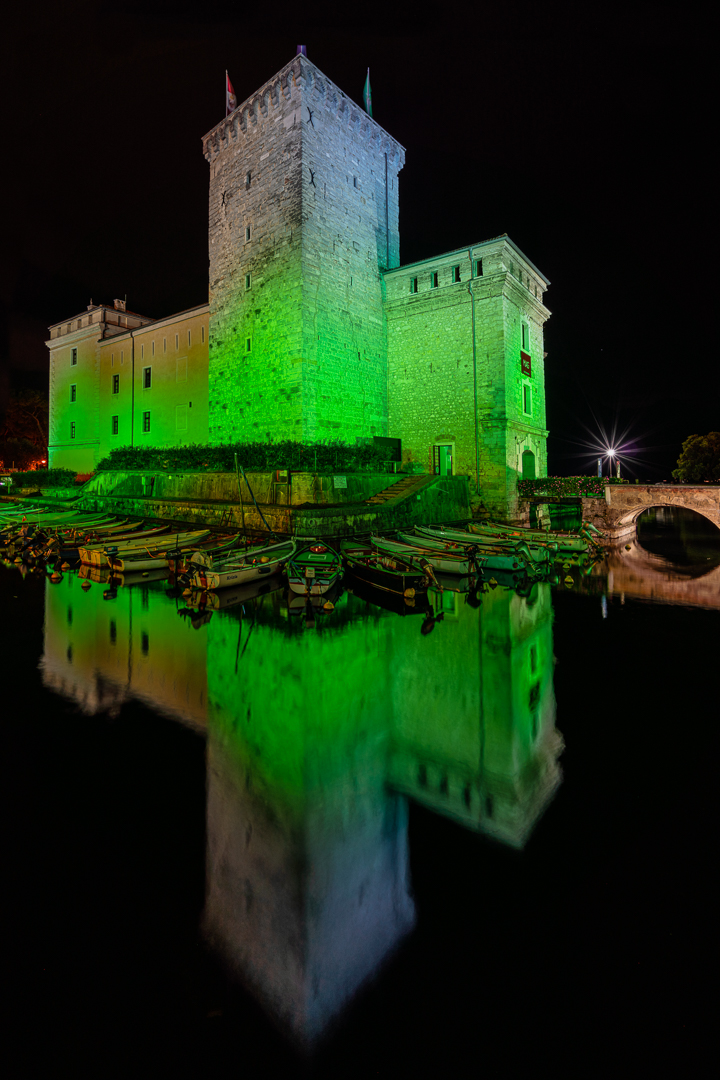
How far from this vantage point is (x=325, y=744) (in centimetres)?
486

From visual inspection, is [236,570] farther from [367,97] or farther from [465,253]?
[367,97]

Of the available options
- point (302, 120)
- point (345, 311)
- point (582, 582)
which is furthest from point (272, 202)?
point (582, 582)

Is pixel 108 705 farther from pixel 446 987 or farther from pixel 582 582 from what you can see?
pixel 582 582

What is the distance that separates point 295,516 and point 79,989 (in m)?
13.1

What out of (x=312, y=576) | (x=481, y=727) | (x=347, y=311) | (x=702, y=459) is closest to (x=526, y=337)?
(x=347, y=311)

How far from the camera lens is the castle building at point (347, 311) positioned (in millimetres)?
19172

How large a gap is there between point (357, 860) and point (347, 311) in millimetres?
21105

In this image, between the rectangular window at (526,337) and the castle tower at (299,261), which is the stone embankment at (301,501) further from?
Result: the rectangular window at (526,337)

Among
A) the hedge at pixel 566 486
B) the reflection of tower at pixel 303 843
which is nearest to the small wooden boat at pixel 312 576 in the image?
the reflection of tower at pixel 303 843

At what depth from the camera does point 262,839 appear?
3.54 meters

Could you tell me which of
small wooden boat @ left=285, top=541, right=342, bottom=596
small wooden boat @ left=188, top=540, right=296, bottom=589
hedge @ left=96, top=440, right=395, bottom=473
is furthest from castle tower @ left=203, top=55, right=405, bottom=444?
small wooden boat @ left=285, top=541, right=342, bottom=596

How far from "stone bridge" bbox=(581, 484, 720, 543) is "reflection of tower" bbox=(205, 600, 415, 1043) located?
57.2ft

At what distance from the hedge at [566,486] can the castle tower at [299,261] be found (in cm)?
709

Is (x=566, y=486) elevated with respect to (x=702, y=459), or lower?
lower
